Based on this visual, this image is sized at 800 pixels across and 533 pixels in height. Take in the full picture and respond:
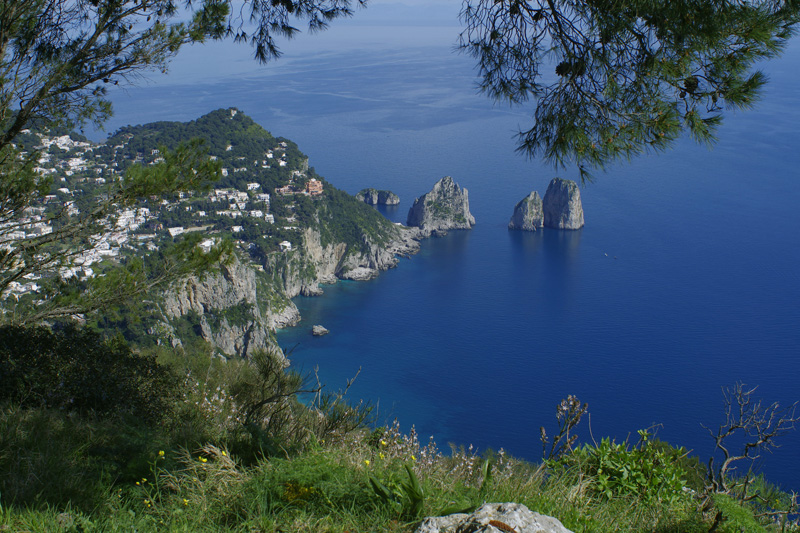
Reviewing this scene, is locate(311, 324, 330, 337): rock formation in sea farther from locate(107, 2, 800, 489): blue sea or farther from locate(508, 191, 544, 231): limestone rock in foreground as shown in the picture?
locate(508, 191, 544, 231): limestone rock in foreground

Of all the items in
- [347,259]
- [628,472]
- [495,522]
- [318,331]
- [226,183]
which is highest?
[495,522]

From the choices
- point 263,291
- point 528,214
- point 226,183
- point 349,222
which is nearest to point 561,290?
point 528,214

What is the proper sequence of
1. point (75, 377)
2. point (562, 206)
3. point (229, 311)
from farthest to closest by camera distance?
point (562, 206), point (229, 311), point (75, 377)

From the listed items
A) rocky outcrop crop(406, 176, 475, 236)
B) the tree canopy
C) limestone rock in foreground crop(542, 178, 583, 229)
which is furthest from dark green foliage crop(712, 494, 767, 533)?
limestone rock in foreground crop(542, 178, 583, 229)

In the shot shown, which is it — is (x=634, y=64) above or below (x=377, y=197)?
above

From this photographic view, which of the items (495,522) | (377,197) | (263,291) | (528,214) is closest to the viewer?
(495,522)

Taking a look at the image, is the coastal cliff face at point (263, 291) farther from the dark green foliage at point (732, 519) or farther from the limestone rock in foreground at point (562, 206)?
the dark green foliage at point (732, 519)

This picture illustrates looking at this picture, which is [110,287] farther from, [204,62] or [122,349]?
[204,62]

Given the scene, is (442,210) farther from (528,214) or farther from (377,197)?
(377,197)

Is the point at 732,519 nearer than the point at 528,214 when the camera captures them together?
Yes
